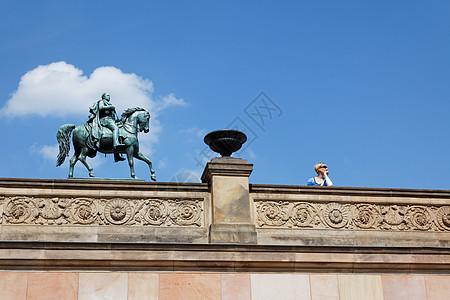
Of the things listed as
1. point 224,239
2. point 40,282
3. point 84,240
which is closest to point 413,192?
point 224,239

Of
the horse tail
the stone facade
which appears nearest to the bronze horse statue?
the horse tail

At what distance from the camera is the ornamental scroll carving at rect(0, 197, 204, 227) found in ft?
38.4

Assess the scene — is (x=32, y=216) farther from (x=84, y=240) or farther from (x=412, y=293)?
(x=412, y=293)

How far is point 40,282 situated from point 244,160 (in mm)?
4615

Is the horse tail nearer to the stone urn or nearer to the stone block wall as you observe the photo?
the stone urn

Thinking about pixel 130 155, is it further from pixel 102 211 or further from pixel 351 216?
pixel 351 216

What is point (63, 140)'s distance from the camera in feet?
60.4

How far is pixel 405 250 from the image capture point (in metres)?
11.8

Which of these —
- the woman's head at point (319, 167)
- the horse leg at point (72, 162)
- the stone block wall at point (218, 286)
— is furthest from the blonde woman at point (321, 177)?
the horse leg at point (72, 162)

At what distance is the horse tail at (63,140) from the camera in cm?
1827

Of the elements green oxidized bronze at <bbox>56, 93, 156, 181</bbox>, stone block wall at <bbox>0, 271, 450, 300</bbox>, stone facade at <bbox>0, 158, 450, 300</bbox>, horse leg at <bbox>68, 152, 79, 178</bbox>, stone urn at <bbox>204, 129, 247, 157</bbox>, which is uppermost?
Result: green oxidized bronze at <bbox>56, 93, 156, 181</bbox>

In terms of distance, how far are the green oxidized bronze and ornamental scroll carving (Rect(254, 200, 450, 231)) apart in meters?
6.23

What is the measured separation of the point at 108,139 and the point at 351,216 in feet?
27.1

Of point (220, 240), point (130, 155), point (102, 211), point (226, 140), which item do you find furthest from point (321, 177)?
point (130, 155)
